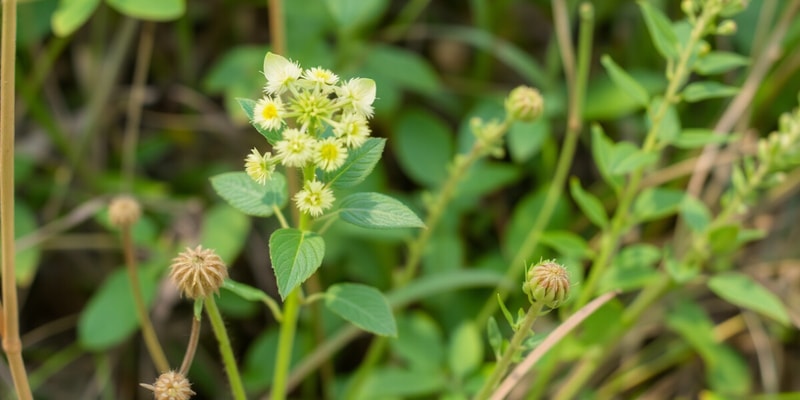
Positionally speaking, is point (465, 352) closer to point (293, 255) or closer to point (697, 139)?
point (697, 139)

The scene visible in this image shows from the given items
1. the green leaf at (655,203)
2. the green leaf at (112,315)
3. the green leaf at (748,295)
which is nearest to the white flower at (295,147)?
the green leaf at (655,203)

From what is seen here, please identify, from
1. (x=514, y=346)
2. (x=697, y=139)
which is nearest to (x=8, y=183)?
(x=514, y=346)

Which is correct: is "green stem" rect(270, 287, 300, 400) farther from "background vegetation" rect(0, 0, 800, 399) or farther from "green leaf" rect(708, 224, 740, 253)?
"green leaf" rect(708, 224, 740, 253)

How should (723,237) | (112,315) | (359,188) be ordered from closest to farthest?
(723,237)
(112,315)
(359,188)

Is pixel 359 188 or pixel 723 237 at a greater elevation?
pixel 359 188

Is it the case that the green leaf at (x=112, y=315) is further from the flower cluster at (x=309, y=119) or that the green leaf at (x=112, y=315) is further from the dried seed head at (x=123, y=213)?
the flower cluster at (x=309, y=119)

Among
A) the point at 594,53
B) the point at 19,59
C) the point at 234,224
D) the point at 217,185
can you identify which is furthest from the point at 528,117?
the point at 19,59
